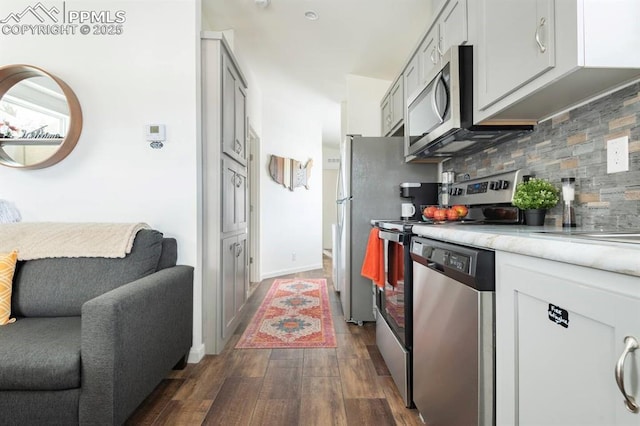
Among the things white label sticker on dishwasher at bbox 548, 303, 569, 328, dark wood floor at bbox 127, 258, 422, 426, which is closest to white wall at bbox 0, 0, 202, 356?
dark wood floor at bbox 127, 258, 422, 426

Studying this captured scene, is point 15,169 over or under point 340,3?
under

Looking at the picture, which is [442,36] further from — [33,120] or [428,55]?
[33,120]

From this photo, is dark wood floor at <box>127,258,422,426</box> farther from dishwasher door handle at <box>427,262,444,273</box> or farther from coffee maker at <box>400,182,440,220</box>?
coffee maker at <box>400,182,440,220</box>

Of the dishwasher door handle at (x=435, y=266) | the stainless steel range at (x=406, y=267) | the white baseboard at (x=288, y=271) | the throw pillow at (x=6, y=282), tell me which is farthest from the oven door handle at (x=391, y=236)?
the white baseboard at (x=288, y=271)

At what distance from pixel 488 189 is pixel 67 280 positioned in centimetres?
234

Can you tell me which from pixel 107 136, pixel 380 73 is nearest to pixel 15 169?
pixel 107 136

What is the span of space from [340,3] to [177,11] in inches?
51.9

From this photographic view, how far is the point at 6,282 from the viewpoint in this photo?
5.22 ft

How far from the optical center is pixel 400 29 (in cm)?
303

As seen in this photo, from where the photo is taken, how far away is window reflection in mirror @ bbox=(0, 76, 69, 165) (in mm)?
2053

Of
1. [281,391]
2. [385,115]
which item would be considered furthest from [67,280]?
[385,115]

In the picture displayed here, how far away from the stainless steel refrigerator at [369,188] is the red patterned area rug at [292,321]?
41cm

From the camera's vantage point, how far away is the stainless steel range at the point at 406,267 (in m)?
1.56

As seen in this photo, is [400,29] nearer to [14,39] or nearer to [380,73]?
[380,73]
